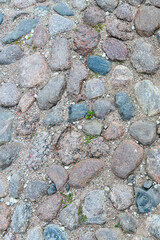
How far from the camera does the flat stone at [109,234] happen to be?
1.68 meters

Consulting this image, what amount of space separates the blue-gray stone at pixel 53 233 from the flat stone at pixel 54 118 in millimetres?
762

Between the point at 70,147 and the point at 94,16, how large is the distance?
120cm

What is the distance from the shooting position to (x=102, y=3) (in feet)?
7.65

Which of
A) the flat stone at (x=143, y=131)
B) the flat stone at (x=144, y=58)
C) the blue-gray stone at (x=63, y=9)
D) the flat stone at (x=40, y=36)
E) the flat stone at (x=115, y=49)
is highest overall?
the blue-gray stone at (x=63, y=9)

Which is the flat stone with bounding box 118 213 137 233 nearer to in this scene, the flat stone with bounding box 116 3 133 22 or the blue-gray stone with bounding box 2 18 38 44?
the flat stone with bounding box 116 3 133 22

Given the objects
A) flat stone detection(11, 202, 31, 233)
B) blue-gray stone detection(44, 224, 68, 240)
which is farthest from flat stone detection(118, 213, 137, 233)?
flat stone detection(11, 202, 31, 233)

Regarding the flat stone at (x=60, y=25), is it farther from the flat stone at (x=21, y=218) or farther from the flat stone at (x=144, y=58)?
the flat stone at (x=21, y=218)

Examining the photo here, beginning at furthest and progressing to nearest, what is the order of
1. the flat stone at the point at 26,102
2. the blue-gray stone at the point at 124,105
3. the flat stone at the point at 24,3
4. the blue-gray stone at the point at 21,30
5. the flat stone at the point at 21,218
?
1. the flat stone at the point at 24,3
2. the blue-gray stone at the point at 21,30
3. the flat stone at the point at 26,102
4. the blue-gray stone at the point at 124,105
5. the flat stone at the point at 21,218

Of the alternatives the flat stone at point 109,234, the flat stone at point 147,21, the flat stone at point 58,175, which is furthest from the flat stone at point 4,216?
the flat stone at point 147,21

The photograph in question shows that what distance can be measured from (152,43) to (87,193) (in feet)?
4.28

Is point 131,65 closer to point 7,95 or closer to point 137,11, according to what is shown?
point 137,11

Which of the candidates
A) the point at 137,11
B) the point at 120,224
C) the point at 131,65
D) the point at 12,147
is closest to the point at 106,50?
the point at 131,65

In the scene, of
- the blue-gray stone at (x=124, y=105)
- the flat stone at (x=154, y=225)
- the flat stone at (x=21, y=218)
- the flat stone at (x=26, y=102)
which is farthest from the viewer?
the flat stone at (x=26, y=102)

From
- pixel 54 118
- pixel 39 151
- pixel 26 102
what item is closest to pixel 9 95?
pixel 26 102
